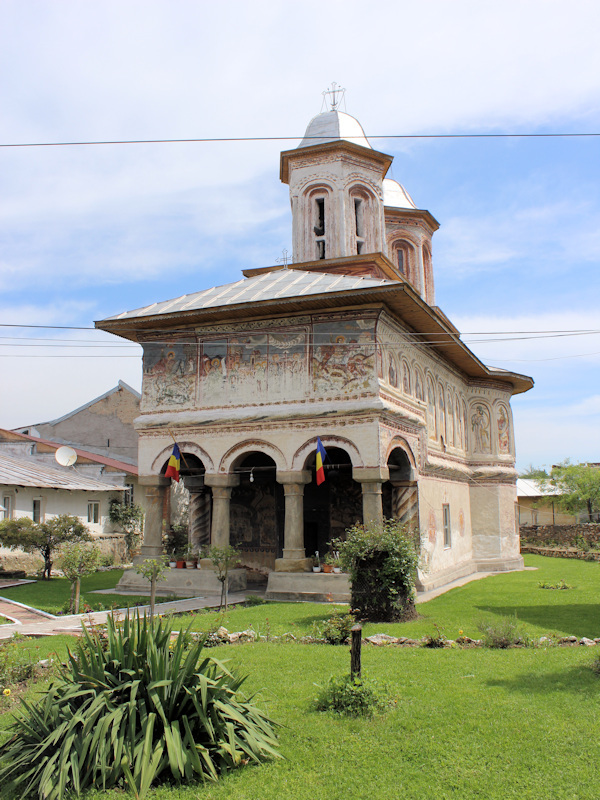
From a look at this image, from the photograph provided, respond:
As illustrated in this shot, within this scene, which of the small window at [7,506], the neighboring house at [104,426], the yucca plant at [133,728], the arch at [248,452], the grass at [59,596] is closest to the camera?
the yucca plant at [133,728]

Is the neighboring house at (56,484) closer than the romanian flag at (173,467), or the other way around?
the romanian flag at (173,467)

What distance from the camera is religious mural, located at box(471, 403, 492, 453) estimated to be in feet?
85.2

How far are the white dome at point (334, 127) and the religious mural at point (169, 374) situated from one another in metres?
8.73

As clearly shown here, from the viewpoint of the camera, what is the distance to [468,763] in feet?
16.7

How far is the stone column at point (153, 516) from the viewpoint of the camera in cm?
1738

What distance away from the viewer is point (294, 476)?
16.0 metres

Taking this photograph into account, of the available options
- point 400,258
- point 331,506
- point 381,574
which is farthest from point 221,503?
point 400,258

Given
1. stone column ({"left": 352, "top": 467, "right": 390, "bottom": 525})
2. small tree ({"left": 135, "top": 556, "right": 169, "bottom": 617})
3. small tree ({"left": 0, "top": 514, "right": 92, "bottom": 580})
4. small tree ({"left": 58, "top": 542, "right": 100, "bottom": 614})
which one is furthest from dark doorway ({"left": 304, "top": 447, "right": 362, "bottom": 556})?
small tree ({"left": 58, "top": 542, "right": 100, "bottom": 614})

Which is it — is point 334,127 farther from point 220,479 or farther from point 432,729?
point 432,729

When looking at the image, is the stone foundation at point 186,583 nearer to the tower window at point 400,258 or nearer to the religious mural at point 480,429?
the religious mural at point 480,429

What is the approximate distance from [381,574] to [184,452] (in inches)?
291

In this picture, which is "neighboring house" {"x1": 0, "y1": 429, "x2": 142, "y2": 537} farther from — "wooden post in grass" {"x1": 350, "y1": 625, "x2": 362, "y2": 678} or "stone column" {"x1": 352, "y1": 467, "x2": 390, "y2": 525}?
"wooden post in grass" {"x1": 350, "y1": 625, "x2": 362, "y2": 678}

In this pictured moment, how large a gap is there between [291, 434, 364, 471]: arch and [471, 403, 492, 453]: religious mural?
11.9 metres

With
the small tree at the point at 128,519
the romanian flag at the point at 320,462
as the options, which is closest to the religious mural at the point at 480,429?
the romanian flag at the point at 320,462
